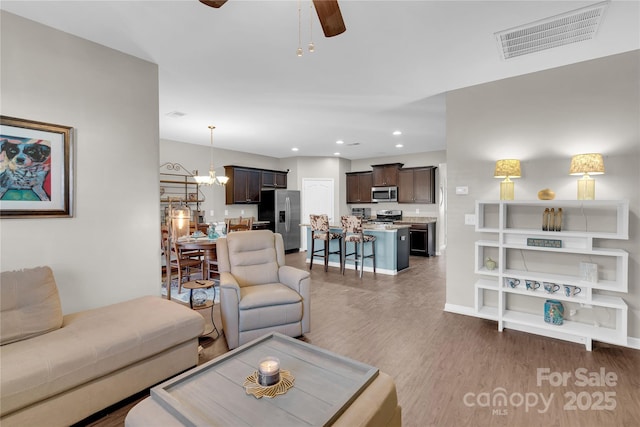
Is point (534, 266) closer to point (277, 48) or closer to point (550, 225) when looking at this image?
point (550, 225)

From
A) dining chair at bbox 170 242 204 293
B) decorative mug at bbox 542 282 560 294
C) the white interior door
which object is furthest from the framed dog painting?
the white interior door

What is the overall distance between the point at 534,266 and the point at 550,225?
19.7 inches

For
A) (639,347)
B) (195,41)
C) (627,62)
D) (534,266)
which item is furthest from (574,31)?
(195,41)

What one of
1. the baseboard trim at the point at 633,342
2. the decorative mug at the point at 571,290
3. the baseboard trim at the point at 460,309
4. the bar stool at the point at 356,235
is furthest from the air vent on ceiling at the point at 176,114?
the baseboard trim at the point at 633,342

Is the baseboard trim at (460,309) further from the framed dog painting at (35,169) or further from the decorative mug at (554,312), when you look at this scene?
the framed dog painting at (35,169)

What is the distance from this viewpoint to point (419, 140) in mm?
6207

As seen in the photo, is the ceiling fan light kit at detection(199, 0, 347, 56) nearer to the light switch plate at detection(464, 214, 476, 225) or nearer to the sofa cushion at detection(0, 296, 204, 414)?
the sofa cushion at detection(0, 296, 204, 414)

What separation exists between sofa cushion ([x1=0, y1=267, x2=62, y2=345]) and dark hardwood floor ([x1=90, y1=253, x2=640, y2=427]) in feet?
Result: 2.38

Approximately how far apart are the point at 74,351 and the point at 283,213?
6043mm

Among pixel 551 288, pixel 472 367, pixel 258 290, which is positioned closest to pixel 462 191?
pixel 551 288

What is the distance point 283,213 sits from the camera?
7.68 metres

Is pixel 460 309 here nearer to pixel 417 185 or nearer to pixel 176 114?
pixel 417 185

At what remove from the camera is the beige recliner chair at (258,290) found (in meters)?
2.65

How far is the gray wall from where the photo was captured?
2699 mm
